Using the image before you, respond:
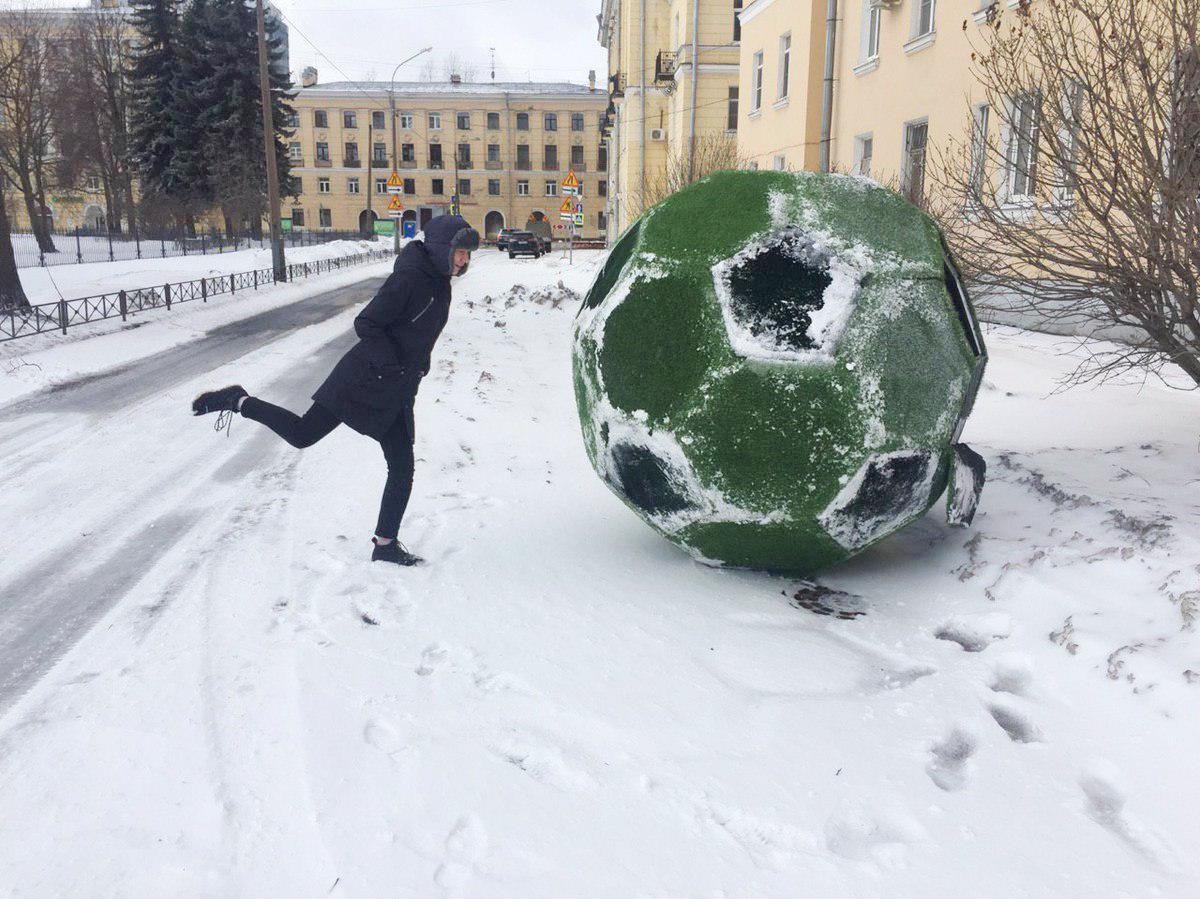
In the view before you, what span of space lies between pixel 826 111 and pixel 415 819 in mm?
18344

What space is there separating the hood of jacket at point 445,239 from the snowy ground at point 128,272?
55.3 ft

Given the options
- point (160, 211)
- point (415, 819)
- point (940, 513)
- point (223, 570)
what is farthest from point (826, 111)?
point (160, 211)

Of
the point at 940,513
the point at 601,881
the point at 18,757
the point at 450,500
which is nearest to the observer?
the point at 601,881

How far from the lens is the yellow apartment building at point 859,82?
49.3ft

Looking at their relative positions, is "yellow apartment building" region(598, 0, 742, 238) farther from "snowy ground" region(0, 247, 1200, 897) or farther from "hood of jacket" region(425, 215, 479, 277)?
"snowy ground" region(0, 247, 1200, 897)

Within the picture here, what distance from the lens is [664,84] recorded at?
37.4 m

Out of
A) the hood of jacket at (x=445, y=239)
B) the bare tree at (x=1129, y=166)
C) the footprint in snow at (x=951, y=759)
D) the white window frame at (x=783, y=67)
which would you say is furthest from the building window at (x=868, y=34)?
the footprint in snow at (x=951, y=759)

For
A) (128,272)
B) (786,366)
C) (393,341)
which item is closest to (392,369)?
(393,341)

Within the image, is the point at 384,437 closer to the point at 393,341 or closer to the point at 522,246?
the point at 393,341

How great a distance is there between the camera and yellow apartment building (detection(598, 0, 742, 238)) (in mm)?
32062

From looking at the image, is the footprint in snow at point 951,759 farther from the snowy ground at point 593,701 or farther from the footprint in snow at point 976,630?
the footprint in snow at point 976,630

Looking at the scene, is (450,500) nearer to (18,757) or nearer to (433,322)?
(433,322)

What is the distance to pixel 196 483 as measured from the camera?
6.33 metres

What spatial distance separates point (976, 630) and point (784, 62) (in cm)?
2204
